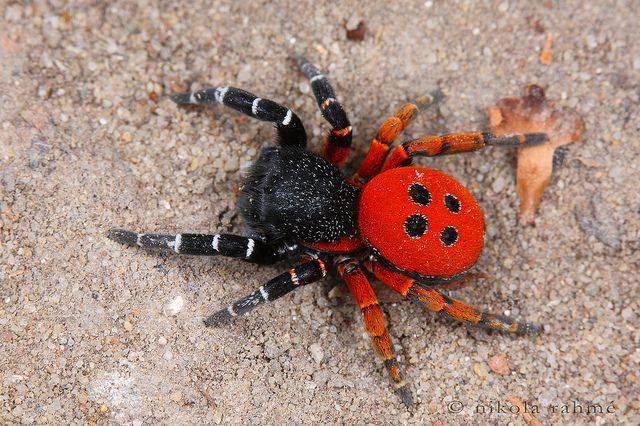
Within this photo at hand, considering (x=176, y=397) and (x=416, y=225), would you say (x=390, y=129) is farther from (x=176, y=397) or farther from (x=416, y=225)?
(x=176, y=397)

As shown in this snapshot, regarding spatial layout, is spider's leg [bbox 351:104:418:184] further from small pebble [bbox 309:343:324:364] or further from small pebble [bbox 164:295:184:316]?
small pebble [bbox 164:295:184:316]

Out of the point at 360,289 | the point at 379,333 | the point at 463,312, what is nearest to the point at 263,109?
the point at 360,289

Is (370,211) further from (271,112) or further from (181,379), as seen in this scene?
(181,379)

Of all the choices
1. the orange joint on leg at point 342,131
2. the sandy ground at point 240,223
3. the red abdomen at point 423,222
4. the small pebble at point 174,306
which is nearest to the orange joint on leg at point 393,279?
the red abdomen at point 423,222

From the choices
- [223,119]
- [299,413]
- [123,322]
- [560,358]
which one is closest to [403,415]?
[299,413]

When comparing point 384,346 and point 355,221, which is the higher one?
point 355,221

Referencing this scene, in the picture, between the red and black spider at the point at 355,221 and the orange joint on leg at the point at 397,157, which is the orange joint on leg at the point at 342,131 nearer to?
the red and black spider at the point at 355,221

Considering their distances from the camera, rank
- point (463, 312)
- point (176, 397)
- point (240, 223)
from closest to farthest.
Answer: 1. point (176, 397)
2. point (463, 312)
3. point (240, 223)
